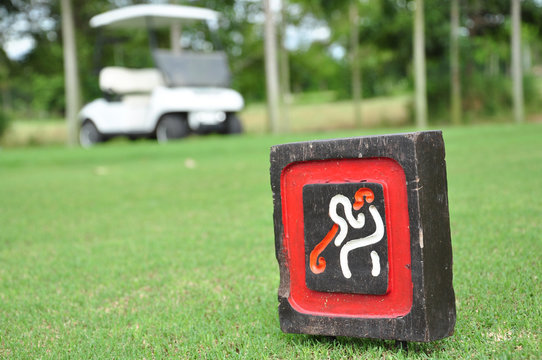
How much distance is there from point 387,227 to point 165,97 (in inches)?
395

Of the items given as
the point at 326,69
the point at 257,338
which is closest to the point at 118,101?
the point at 257,338

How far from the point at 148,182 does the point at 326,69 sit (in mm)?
24375

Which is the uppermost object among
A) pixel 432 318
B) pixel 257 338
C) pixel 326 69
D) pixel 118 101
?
pixel 326 69

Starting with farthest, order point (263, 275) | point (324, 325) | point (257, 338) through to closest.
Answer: point (263, 275) → point (257, 338) → point (324, 325)

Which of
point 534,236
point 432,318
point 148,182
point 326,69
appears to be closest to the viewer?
point 432,318

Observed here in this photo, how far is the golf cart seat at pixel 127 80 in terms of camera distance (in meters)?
12.6

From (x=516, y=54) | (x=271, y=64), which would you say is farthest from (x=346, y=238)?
(x=516, y=54)

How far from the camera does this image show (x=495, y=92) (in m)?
22.6

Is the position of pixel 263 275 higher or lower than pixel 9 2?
lower

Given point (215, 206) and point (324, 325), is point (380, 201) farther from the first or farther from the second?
point (215, 206)

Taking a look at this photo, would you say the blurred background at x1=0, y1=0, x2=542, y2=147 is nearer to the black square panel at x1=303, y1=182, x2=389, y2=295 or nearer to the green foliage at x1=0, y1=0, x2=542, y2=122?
the green foliage at x1=0, y1=0, x2=542, y2=122

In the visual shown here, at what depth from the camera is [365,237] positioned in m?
1.65

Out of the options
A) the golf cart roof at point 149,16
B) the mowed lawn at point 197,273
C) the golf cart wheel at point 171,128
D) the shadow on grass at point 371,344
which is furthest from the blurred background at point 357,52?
the shadow on grass at point 371,344

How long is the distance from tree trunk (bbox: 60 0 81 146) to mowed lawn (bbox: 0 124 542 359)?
1070 cm
